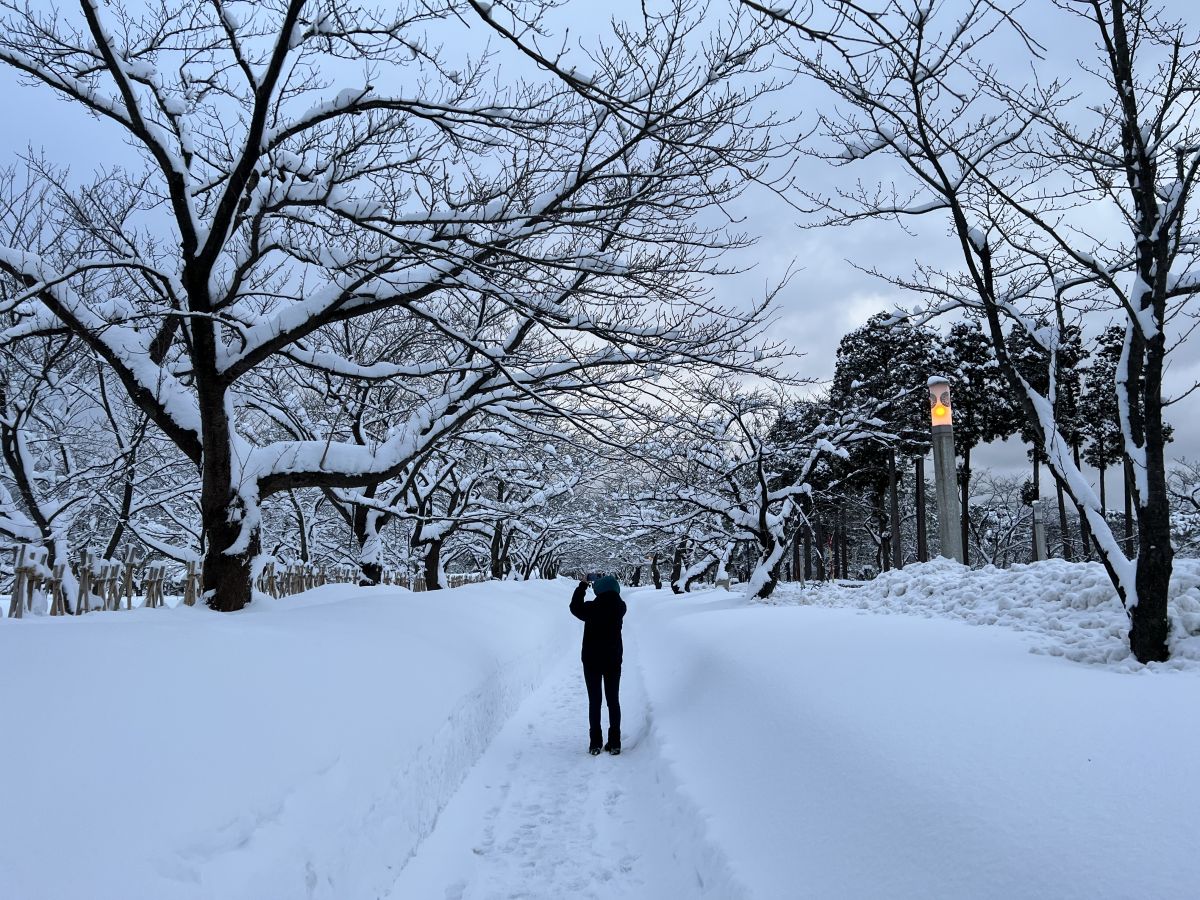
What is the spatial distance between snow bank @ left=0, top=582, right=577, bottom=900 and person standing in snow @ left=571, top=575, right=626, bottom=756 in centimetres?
153

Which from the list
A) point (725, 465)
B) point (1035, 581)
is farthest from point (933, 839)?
point (725, 465)

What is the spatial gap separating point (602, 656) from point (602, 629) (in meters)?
0.26

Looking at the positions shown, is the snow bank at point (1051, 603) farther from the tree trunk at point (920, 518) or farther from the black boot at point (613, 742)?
the tree trunk at point (920, 518)

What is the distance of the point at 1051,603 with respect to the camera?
7477mm

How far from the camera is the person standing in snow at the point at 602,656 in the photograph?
22.5 ft

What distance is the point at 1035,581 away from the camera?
8.73 meters

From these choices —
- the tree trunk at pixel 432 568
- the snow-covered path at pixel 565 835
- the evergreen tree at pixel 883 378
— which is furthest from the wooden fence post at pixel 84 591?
the evergreen tree at pixel 883 378

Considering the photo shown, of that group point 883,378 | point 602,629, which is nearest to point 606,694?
point 602,629

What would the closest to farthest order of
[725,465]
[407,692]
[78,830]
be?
[78,830], [407,692], [725,465]

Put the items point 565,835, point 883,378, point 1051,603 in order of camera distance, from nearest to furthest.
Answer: point 565,835 → point 1051,603 → point 883,378

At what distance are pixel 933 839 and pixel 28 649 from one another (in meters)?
3.95

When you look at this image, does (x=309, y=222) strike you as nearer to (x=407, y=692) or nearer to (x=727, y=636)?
(x=407, y=692)

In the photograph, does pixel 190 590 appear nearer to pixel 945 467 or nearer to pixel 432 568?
pixel 945 467

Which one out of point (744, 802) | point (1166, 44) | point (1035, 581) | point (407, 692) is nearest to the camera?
point (744, 802)
